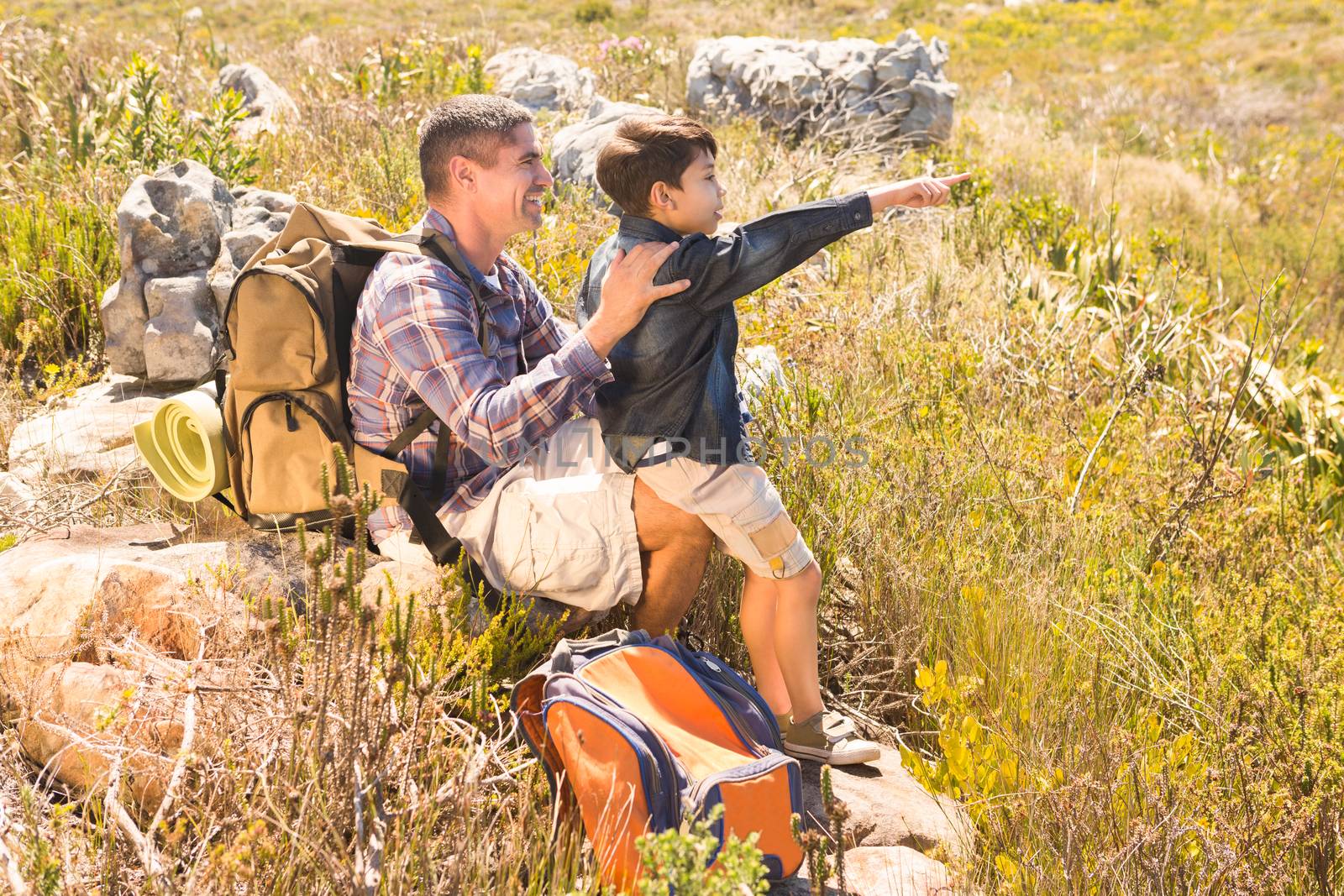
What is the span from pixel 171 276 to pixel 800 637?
3.09 metres

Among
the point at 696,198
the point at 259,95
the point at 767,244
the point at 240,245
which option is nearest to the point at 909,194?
the point at 767,244

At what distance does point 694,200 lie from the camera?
8.17 feet

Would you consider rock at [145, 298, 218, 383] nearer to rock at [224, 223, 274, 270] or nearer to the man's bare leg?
rock at [224, 223, 274, 270]

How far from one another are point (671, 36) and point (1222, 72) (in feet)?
66.6

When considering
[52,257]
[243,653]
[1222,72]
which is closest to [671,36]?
[52,257]

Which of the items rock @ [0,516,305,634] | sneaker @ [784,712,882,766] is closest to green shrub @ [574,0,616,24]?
rock @ [0,516,305,634]

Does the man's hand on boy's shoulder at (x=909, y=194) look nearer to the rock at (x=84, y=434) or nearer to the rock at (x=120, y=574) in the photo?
the rock at (x=120, y=574)

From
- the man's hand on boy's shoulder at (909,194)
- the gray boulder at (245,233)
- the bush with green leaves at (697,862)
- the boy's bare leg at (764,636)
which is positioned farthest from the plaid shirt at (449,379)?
the gray boulder at (245,233)

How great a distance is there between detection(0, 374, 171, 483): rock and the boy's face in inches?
84.9

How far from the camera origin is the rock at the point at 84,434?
11.8ft

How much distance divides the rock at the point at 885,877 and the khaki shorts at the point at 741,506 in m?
0.67

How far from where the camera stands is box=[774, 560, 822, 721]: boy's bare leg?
8.63ft

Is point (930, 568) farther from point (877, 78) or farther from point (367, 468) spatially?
point (877, 78)

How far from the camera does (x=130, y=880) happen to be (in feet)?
5.85
